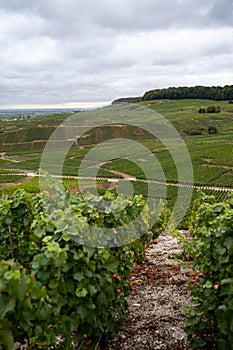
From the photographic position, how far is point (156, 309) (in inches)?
213

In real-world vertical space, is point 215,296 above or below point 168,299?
above

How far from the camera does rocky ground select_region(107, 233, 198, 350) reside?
15.0 feet

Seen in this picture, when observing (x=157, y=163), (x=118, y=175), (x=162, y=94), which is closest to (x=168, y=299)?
(x=118, y=175)

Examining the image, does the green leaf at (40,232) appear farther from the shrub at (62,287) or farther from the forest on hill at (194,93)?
the forest on hill at (194,93)

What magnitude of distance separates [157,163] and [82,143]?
99.4ft

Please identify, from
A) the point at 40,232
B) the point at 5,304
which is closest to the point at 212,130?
the point at 40,232

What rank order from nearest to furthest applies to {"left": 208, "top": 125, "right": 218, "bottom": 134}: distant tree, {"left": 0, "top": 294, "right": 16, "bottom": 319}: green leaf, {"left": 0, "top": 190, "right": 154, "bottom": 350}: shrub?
{"left": 0, "top": 294, "right": 16, "bottom": 319}: green leaf, {"left": 0, "top": 190, "right": 154, "bottom": 350}: shrub, {"left": 208, "top": 125, "right": 218, "bottom": 134}: distant tree

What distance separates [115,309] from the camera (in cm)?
465

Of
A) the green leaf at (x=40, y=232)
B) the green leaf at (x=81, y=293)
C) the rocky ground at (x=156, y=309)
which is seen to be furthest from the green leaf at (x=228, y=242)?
the green leaf at (x=40, y=232)

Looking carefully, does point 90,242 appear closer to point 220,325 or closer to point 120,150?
point 220,325

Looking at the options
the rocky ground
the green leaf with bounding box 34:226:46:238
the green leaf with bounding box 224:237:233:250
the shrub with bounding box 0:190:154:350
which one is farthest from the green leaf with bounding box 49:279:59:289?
the green leaf with bounding box 224:237:233:250

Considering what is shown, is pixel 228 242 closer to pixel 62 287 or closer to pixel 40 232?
pixel 62 287

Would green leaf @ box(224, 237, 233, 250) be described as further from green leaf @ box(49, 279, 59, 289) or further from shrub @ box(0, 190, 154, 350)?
green leaf @ box(49, 279, 59, 289)

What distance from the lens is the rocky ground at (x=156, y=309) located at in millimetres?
4574
